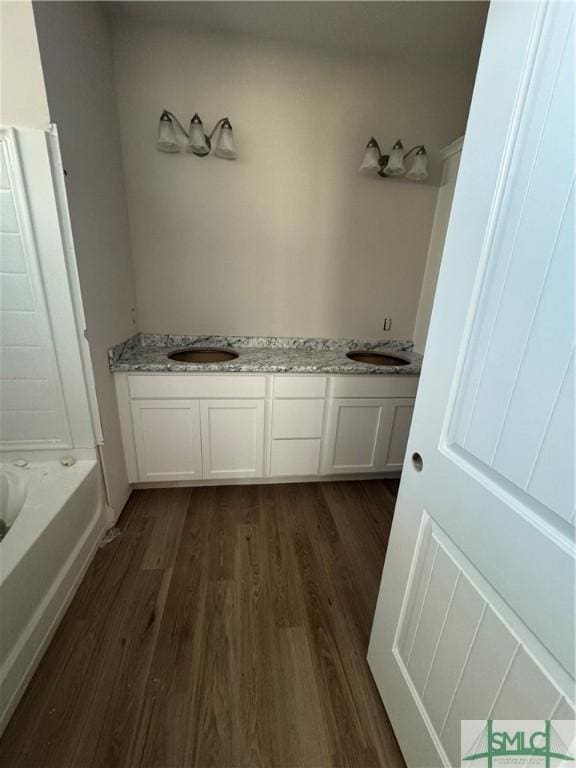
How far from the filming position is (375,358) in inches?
87.4

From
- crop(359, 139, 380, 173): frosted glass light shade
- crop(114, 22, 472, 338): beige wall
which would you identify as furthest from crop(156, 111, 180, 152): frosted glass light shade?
crop(359, 139, 380, 173): frosted glass light shade

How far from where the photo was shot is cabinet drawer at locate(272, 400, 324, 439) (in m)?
1.85

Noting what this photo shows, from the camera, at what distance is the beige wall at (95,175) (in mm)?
1152

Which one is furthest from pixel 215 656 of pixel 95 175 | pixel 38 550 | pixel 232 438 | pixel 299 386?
pixel 95 175

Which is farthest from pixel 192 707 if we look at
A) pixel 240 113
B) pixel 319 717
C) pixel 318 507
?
pixel 240 113

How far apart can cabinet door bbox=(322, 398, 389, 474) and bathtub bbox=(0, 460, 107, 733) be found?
4.24 ft

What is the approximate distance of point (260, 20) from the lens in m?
1.55

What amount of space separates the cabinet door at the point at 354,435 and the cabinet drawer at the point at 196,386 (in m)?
0.50

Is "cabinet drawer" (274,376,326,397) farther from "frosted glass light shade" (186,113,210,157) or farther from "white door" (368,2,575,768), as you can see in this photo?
"frosted glass light shade" (186,113,210,157)

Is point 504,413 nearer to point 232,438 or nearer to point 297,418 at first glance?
point 297,418

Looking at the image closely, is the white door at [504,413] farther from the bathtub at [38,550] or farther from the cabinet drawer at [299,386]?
the bathtub at [38,550]

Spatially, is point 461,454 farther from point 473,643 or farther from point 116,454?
point 116,454

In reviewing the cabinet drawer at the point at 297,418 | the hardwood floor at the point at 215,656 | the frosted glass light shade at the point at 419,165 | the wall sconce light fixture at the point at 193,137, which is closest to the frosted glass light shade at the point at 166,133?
the wall sconce light fixture at the point at 193,137

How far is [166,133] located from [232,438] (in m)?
1.69
